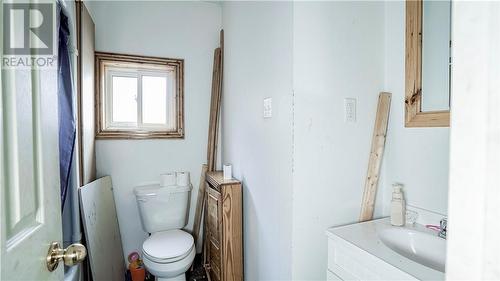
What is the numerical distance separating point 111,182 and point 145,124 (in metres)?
0.56

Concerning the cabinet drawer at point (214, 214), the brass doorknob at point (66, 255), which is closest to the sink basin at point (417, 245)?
the cabinet drawer at point (214, 214)

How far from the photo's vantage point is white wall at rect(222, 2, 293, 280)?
1.28 meters

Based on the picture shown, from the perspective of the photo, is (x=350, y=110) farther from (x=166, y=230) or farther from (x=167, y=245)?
(x=166, y=230)

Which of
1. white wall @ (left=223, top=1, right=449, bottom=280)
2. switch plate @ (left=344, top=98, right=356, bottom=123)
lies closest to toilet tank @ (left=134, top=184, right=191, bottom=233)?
white wall @ (left=223, top=1, right=449, bottom=280)

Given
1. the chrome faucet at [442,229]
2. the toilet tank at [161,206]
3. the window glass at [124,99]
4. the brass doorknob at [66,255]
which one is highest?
the window glass at [124,99]

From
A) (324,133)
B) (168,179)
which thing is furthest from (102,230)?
(324,133)

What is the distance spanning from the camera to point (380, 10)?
1.42 metres

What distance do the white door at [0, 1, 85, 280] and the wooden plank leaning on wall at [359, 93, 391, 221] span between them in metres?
1.36

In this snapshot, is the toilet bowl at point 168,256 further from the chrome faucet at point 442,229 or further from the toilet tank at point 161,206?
the chrome faucet at point 442,229

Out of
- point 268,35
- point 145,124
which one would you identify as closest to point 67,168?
point 145,124

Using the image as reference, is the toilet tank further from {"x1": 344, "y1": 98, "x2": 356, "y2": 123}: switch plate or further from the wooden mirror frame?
the wooden mirror frame

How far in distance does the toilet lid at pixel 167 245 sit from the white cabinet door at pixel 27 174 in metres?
1.12

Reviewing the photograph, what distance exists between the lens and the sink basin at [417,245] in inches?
43.2

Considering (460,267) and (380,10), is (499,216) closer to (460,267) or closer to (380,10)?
(460,267)
